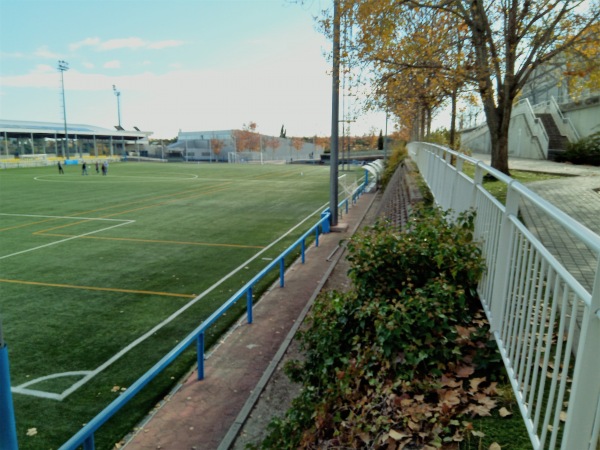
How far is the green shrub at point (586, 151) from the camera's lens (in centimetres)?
2280

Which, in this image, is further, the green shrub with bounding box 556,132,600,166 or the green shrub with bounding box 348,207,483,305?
the green shrub with bounding box 556,132,600,166

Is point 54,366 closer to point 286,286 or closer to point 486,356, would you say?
point 286,286

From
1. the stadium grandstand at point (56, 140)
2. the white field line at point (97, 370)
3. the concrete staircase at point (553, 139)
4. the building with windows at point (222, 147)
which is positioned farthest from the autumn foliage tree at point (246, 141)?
the white field line at point (97, 370)

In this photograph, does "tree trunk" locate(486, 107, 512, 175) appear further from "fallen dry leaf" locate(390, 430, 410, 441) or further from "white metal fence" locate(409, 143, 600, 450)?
"fallen dry leaf" locate(390, 430, 410, 441)

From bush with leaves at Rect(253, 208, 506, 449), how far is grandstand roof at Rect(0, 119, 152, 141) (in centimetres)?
8502

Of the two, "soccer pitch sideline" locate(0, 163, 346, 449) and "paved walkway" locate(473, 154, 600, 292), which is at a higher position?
"paved walkway" locate(473, 154, 600, 292)

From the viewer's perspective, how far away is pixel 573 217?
10062 millimetres

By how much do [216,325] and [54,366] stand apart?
2.95 meters

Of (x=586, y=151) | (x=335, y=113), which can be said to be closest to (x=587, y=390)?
(x=335, y=113)

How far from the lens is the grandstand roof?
76.4 metres

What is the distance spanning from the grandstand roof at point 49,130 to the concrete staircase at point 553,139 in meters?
77.8

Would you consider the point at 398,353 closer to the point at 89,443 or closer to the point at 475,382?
the point at 475,382

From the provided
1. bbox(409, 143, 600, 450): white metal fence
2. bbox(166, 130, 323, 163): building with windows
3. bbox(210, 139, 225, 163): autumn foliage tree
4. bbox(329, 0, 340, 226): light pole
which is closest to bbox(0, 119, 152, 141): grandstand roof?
bbox(166, 130, 323, 163): building with windows

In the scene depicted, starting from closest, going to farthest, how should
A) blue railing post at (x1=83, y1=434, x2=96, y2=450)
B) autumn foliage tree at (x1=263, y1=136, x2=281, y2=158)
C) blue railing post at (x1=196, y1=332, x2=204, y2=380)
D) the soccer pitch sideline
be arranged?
blue railing post at (x1=83, y1=434, x2=96, y2=450), the soccer pitch sideline, blue railing post at (x1=196, y1=332, x2=204, y2=380), autumn foliage tree at (x1=263, y1=136, x2=281, y2=158)
